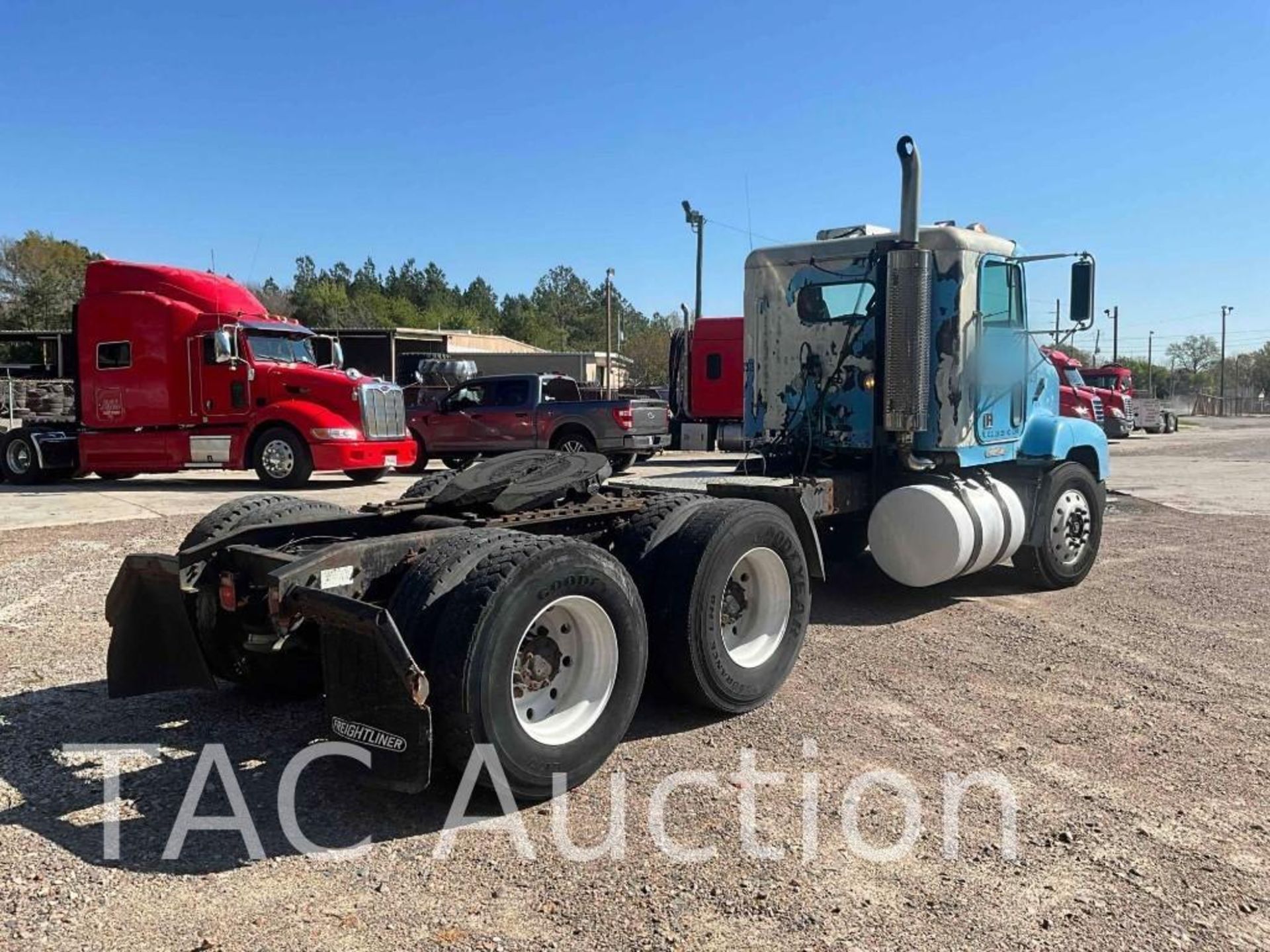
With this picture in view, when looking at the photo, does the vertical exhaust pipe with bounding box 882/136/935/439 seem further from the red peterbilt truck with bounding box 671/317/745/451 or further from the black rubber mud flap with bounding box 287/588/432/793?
the red peterbilt truck with bounding box 671/317/745/451

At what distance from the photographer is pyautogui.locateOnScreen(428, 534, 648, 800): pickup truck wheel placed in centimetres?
353

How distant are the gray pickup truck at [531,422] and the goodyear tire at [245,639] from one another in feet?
42.5

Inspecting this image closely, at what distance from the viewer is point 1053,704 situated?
5.12 meters

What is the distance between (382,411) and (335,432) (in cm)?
100

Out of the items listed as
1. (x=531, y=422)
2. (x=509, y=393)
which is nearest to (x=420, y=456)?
(x=509, y=393)

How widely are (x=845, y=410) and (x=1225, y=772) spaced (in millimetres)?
3847

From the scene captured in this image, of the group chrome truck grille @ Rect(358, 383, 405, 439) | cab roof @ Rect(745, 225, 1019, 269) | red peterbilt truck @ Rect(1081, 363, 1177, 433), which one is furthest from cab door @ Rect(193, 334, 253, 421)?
red peterbilt truck @ Rect(1081, 363, 1177, 433)

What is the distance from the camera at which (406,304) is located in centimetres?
9894

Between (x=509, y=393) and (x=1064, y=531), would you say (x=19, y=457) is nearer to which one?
(x=509, y=393)

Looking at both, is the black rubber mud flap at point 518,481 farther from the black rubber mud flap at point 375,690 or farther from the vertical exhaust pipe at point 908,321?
the vertical exhaust pipe at point 908,321

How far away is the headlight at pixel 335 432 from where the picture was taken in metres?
15.0

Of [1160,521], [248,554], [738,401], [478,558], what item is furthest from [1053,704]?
[738,401]

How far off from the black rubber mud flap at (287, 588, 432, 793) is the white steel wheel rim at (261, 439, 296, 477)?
40.8 ft

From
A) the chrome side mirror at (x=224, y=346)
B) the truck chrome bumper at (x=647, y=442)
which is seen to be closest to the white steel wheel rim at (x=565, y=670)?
the chrome side mirror at (x=224, y=346)
